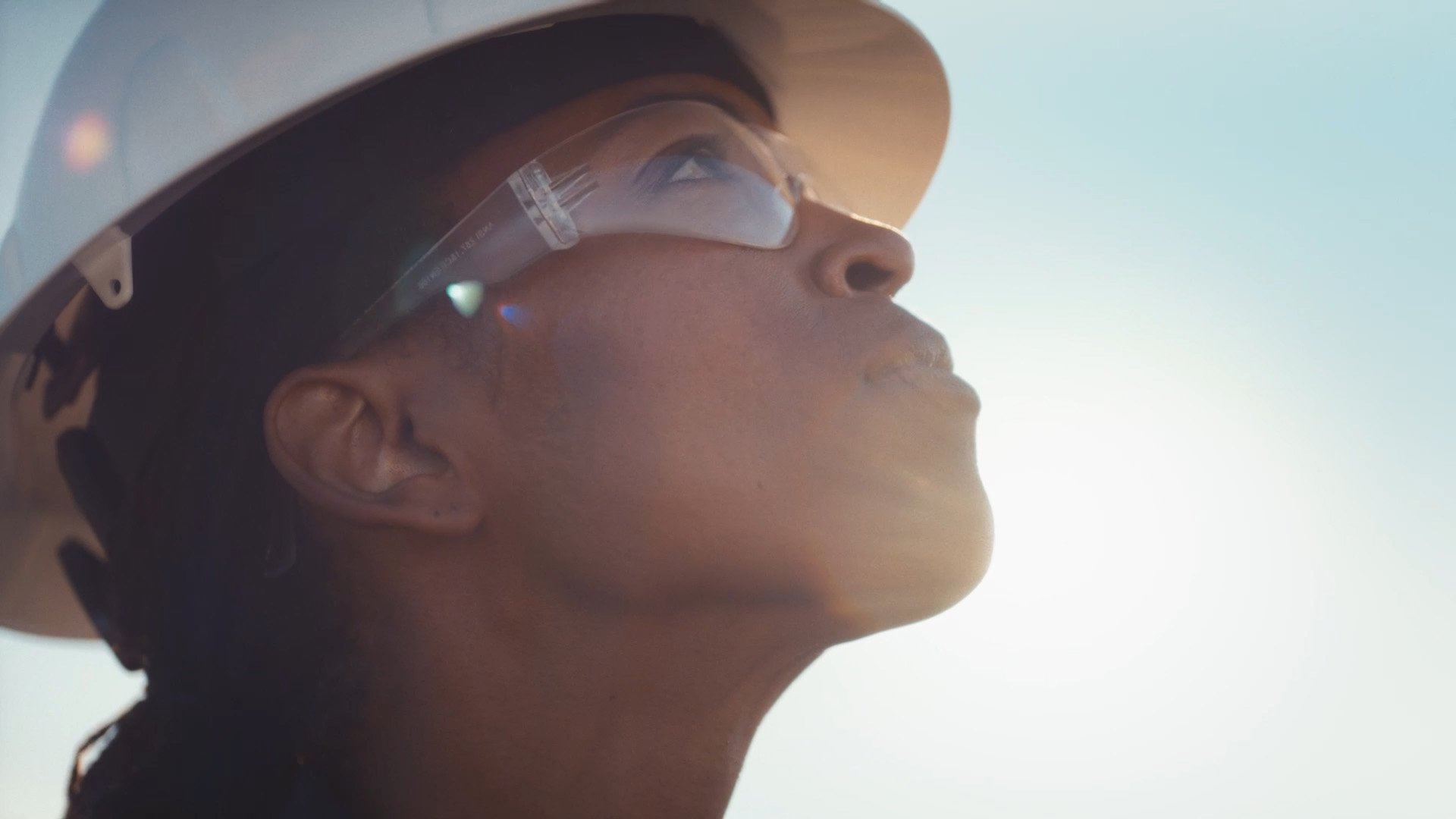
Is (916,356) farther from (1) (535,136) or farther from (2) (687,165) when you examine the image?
(1) (535,136)

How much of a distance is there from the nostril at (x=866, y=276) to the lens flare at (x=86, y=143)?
5.14 feet

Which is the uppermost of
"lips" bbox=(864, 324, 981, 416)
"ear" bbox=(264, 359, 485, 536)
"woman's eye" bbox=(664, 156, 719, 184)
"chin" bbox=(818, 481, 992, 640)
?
"woman's eye" bbox=(664, 156, 719, 184)

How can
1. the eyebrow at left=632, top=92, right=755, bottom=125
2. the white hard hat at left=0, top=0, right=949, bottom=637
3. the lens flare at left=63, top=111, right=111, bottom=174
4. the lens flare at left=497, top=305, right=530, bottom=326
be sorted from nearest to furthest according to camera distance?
the white hard hat at left=0, top=0, right=949, bottom=637, the lens flare at left=63, top=111, right=111, bottom=174, the lens flare at left=497, top=305, right=530, bottom=326, the eyebrow at left=632, top=92, right=755, bottom=125

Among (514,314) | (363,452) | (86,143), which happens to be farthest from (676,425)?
(86,143)

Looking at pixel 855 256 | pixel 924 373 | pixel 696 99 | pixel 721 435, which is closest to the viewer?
pixel 721 435

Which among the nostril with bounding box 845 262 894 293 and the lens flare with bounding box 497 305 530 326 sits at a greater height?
the nostril with bounding box 845 262 894 293

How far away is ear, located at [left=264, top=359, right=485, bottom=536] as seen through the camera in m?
2.69

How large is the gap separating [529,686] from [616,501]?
473mm

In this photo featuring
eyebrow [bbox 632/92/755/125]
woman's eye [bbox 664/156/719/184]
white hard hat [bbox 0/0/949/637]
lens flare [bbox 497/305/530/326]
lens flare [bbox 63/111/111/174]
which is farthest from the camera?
eyebrow [bbox 632/92/755/125]

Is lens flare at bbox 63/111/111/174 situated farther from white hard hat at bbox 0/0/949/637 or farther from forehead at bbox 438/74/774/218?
forehead at bbox 438/74/774/218

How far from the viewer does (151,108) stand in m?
2.58

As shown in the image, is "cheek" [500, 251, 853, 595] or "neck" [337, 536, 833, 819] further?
"neck" [337, 536, 833, 819]

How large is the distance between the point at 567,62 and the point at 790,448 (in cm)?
107

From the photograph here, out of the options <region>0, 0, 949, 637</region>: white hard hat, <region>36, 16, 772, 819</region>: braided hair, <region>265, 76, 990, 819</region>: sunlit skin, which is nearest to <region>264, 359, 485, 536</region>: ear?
<region>265, 76, 990, 819</region>: sunlit skin
